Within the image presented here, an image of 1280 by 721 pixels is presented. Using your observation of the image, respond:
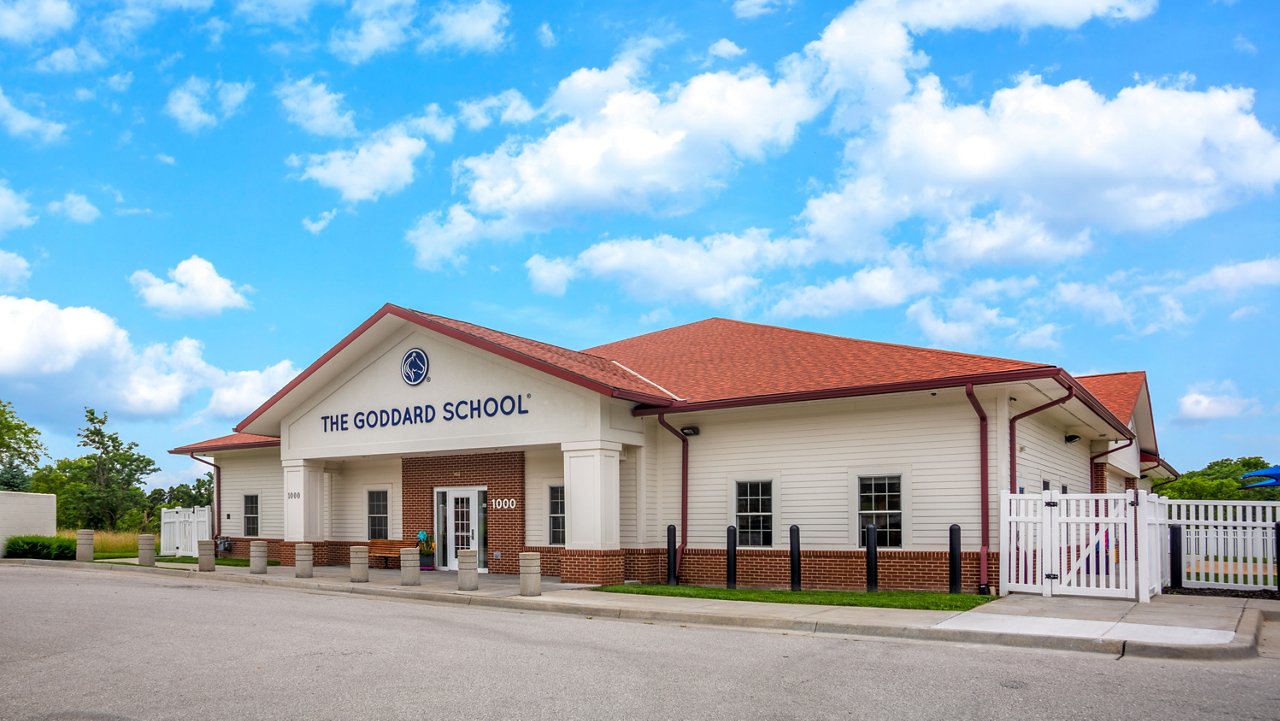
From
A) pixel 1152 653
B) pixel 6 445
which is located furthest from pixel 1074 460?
pixel 6 445

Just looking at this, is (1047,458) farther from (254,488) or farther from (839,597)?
(254,488)

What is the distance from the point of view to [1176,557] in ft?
60.9

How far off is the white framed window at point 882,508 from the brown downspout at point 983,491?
157cm

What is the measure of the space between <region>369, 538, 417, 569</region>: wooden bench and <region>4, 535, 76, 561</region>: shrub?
10.9 m

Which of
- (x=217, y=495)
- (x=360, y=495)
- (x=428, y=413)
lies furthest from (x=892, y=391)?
(x=217, y=495)

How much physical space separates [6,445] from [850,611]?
64821 millimetres

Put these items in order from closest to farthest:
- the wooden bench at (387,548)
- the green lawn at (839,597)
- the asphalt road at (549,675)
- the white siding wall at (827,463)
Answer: the asphalt road at (549,675) → the green lawn at (839,597) → the white siding wall at (827,463) → the wooden bench at (387,548)

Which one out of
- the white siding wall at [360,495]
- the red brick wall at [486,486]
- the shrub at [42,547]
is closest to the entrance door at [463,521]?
the red brick wall at [486,486]

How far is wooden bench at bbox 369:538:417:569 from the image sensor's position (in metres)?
24.7

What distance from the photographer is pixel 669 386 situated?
74.0ft

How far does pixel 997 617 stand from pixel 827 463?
5.80 metres

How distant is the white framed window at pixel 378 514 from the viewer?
26109 mm

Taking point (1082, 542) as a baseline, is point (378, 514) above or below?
below

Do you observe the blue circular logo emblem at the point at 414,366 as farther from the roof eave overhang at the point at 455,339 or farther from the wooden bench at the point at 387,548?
the wooden bench at the point at 387,548
